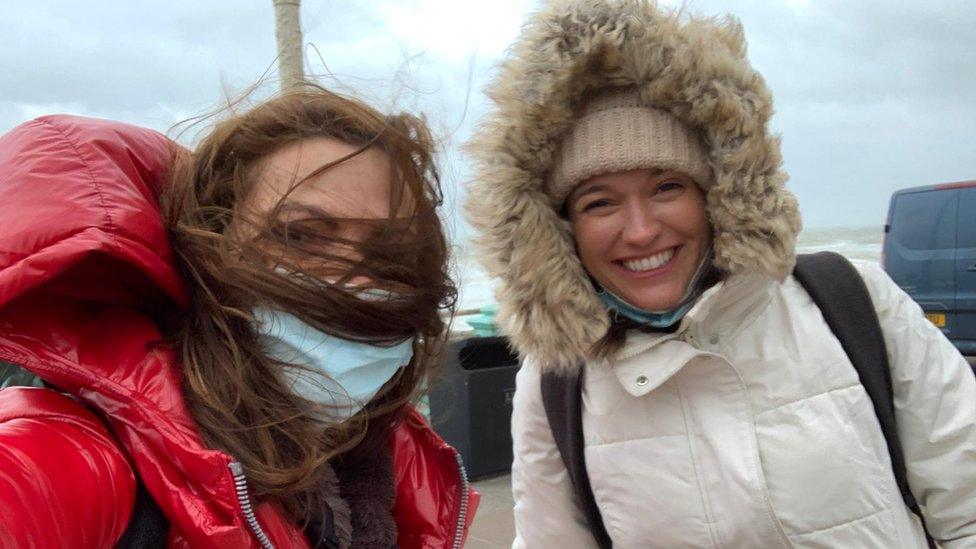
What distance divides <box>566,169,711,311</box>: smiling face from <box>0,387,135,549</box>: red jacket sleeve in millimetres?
1276

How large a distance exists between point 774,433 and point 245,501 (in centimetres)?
123

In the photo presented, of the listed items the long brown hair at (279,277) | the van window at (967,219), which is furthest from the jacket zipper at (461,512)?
the van window at (967,219)

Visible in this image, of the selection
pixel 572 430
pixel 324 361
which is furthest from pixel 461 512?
pixel 324 361

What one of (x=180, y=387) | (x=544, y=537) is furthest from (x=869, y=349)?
(x=180, y=387)

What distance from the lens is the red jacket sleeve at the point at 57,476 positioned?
0.96 meters

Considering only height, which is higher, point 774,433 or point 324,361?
point 324,361

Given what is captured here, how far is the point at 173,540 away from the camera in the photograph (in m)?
1.23

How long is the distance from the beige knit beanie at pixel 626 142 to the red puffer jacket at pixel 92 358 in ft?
3.49

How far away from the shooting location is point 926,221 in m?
8.27

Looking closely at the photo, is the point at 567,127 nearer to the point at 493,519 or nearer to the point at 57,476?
the point at 57,476

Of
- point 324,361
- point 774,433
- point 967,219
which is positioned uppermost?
point 324,361

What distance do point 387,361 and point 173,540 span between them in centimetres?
55

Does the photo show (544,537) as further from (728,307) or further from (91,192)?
(91,192)

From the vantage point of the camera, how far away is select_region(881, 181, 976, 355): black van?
7.99m
